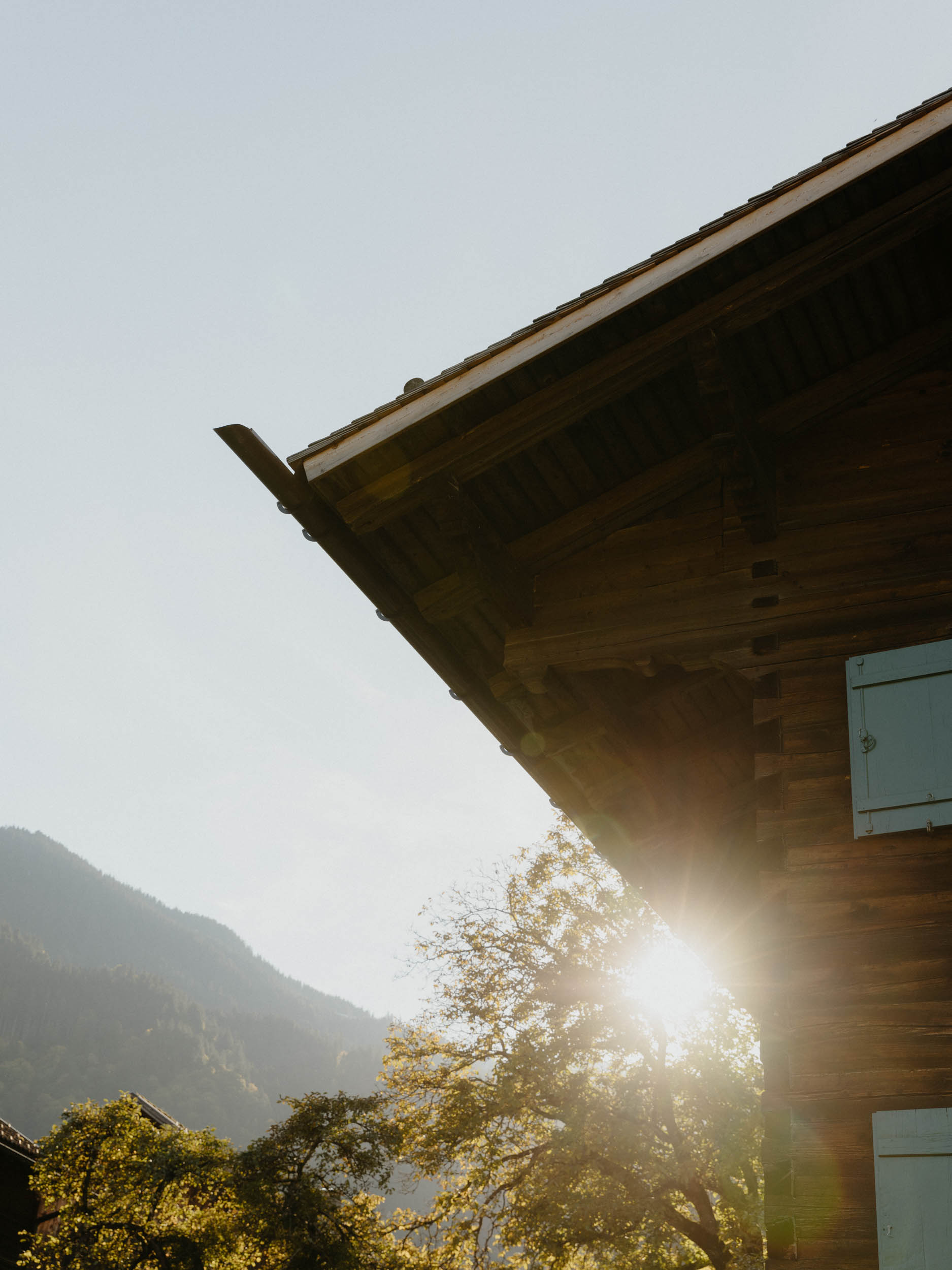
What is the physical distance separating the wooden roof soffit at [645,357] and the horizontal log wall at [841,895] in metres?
1.19

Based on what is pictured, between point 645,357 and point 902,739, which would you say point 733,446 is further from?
point 902,739

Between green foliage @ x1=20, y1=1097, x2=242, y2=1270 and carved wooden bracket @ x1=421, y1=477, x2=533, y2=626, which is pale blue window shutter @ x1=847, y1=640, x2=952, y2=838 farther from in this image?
green foliage @ x1=20, y1=1097, x2=242, y2=1270

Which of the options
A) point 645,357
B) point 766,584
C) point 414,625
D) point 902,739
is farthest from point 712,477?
point 902,739

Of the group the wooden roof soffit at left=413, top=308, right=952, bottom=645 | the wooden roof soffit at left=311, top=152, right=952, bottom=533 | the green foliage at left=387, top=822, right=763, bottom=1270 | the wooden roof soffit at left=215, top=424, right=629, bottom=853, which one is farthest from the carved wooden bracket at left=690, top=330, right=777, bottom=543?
the green foliage at left=387, top=822, right=763, bottom=1270

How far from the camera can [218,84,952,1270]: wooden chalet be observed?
15.3 feet

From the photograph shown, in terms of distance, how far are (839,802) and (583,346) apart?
9.59ft

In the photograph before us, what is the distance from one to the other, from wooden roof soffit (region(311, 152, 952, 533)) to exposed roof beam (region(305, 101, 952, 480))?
0.30 meters

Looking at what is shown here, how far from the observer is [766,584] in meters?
6.21

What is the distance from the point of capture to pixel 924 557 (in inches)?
231

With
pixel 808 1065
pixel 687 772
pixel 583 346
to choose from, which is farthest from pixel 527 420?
pixel 808 1065

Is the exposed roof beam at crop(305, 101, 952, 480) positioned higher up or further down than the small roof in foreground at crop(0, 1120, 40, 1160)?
higher up

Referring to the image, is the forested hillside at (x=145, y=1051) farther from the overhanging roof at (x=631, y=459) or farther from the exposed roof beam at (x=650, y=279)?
the exposed roof beam at (x=650, y=279)

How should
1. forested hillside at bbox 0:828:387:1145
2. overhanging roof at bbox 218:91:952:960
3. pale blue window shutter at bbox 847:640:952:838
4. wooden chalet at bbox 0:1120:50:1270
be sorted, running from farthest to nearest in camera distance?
forested hillside at bbox 0:828:387:1145, wooden chalet at bbox 0:1120:50:1270, overhanging roof at bbox 218:91:952:960, pale blue window shutter at bbox 847:640:952:838

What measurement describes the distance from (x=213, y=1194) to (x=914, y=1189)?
17832 millimetres
